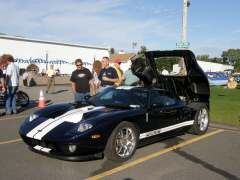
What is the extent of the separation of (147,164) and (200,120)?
106 inches

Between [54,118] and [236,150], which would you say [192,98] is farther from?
[54,118]

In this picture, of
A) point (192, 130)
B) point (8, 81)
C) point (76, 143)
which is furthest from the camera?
point (8, 81)

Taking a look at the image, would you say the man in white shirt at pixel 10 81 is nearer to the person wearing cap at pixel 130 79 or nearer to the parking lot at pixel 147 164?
the parking lot at pixel 147 164

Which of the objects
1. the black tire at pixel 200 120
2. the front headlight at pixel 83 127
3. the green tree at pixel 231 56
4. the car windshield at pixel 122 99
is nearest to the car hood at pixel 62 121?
the front headlight at pixel 83 127

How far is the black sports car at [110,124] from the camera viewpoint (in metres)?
3.98

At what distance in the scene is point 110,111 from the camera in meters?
4.62

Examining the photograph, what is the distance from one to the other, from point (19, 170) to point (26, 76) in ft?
67.6

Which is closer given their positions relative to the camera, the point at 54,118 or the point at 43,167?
the point at 43,167

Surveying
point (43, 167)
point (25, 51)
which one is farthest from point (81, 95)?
point (25, 51)

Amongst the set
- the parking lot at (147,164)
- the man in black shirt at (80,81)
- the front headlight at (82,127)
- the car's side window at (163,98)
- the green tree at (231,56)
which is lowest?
the parking lot at (147,164)

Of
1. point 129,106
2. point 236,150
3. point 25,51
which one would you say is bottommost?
point 236,150

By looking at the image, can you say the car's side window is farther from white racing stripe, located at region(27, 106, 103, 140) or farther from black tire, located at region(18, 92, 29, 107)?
black tire, located at region(18, 92, 29, 107)

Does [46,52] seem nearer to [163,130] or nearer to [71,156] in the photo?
[163,130]

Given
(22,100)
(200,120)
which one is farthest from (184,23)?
(22,100)
